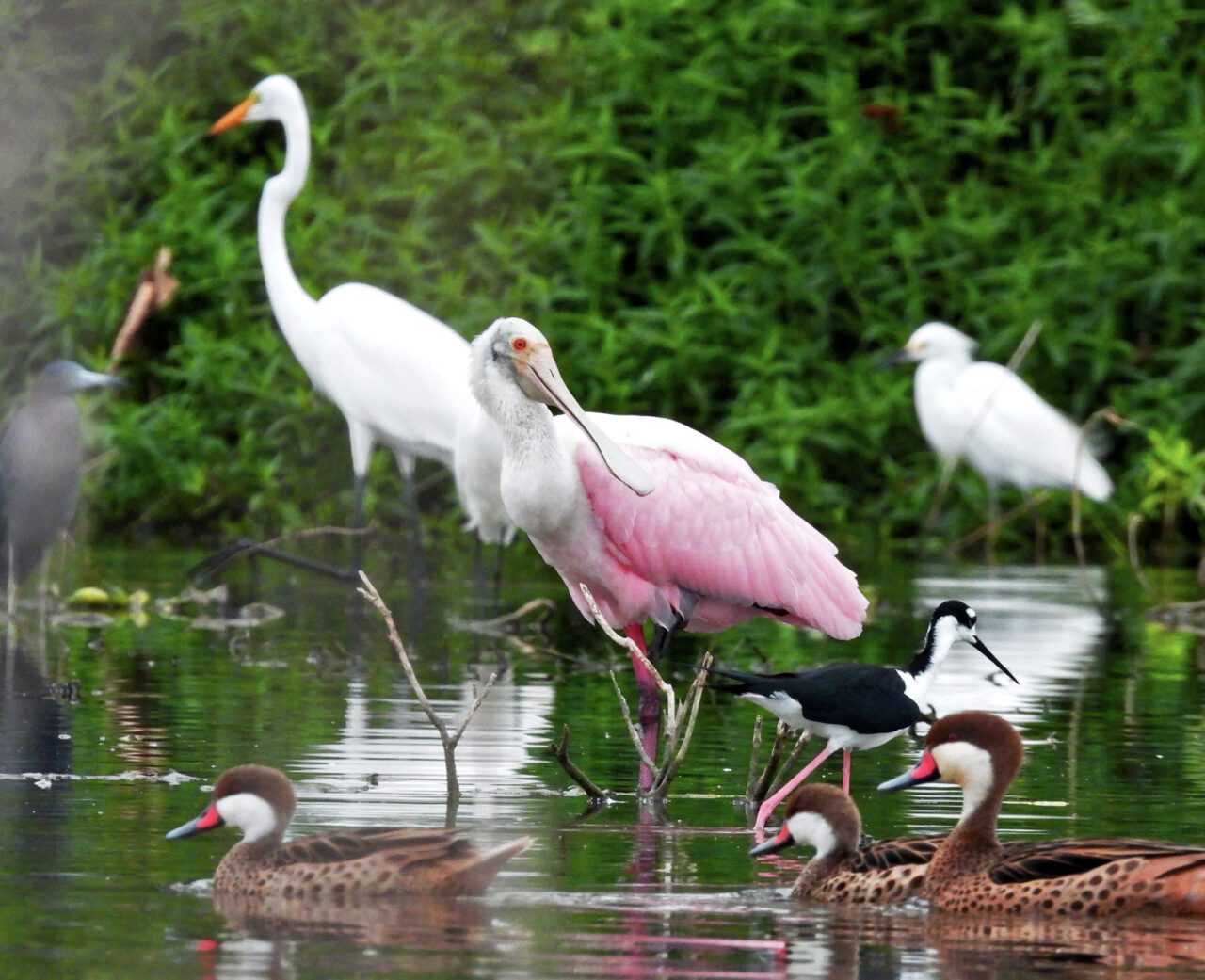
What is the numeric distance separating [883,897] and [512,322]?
10.9ft

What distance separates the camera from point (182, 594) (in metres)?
14.3

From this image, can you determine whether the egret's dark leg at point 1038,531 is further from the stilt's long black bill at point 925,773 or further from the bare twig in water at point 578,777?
the stilt's long black bill at point 925,773

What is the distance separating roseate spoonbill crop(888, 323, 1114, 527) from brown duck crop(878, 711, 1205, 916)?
1262cm

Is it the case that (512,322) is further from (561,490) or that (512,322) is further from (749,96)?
(749,96)

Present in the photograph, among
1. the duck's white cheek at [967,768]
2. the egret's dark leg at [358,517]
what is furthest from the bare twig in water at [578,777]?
the egret's dark leg at [358,517]

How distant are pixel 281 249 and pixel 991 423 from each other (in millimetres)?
6035

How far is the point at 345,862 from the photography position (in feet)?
19.6

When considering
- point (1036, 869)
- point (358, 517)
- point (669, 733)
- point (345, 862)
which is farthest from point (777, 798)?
point (358, 517)

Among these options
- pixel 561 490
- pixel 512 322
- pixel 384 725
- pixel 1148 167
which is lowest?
pixel 384 725

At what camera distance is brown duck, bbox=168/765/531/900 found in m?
5.92

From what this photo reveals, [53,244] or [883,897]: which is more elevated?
[53,244]

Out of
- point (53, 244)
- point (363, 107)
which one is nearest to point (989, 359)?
point (363, 107)

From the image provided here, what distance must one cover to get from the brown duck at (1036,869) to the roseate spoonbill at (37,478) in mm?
8362

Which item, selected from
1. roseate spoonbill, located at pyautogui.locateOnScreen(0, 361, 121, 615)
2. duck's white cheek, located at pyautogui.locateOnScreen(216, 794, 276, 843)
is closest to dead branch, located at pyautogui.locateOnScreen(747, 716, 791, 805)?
duck's white cheek, located at pyautogui.locateOnScreen(216, 794, 276, 843)
